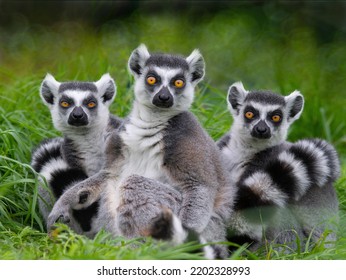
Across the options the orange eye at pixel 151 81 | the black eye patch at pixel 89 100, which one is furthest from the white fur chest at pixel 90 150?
the orange eye at pixel 151 81

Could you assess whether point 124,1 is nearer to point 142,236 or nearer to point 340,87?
point 340,87

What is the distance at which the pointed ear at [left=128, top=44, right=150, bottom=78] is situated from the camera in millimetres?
5934

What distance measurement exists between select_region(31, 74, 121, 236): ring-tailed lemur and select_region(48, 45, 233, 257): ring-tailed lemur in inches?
20.3

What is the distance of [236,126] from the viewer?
6660 millimetres

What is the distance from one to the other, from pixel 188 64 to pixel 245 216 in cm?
141

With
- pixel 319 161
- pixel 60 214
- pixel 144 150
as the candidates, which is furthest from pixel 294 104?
pixel 60 214

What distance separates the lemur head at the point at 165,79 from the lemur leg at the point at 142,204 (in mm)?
724

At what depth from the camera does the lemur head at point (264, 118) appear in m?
6.37

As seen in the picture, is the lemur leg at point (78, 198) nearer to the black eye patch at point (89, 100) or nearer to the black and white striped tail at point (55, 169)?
the black and white striped tail at point (55, 169)

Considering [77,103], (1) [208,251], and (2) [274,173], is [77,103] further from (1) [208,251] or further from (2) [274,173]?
(1) [208,251]

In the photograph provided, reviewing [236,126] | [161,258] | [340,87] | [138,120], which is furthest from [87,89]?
[340,87]

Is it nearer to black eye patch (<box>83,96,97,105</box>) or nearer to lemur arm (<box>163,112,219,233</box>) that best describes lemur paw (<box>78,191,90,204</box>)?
lemur arm (<box>163,112,219,233</box>)

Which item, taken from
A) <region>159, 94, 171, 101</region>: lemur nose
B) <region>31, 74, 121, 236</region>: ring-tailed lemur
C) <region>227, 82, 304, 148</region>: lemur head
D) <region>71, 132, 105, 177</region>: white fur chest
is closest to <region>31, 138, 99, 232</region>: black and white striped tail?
<region>31, 74, 121, 236</region>: ring-tailed lemur

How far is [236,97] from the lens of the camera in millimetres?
6848
